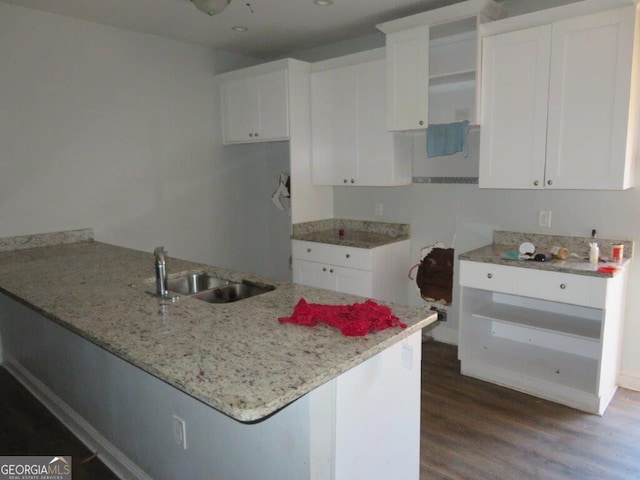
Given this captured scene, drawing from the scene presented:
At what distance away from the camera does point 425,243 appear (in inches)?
151

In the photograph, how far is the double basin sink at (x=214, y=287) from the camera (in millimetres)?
2361

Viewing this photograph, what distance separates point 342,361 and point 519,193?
242cm

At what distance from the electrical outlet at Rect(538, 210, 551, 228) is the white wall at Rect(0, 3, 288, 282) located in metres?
2.50

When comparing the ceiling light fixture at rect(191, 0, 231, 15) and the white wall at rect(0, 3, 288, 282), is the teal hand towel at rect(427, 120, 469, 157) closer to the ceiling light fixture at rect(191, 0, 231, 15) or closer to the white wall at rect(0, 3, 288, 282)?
the ceiling light fixture at rect(191, 0, 231, 15)

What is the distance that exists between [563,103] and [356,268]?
1.80 metres

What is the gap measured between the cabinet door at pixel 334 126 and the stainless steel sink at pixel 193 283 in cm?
171

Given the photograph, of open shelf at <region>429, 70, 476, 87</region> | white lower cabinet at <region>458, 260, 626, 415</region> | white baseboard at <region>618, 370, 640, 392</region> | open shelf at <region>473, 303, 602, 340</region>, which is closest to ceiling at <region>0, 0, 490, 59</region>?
open shelf at <region>429, 70, 476, 87</region>

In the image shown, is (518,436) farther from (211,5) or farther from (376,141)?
(211,5)

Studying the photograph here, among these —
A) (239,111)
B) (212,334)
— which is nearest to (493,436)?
(212,334)

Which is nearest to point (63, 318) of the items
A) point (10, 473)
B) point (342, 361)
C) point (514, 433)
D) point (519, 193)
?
point (10, 473)

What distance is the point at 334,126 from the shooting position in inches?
153

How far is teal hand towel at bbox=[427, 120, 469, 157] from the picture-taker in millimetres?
3111

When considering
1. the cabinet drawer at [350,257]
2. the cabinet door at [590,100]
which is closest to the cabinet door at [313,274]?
the cabinet drawer at [350,257]

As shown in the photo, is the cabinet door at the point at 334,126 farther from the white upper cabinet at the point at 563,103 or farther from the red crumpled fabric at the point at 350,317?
the red crumpled fabric at the point at 350,317
